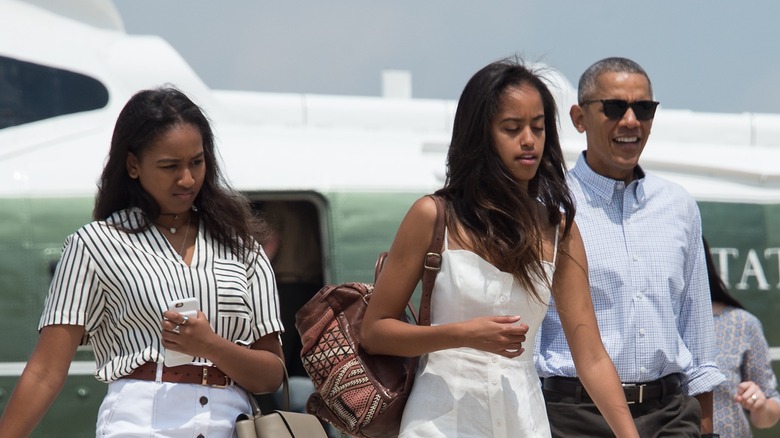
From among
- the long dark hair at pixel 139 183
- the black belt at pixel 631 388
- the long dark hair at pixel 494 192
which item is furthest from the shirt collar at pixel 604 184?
the long dark hair at pixel 139 183

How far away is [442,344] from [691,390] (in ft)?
5.05

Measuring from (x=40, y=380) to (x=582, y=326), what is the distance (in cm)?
161

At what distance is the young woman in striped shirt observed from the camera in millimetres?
3201

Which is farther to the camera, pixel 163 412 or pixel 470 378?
pixel 470 378

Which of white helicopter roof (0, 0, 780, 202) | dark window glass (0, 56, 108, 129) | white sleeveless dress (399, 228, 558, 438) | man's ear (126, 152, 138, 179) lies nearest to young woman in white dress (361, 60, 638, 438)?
white sleeveless dress (399, 228, 558, 438)

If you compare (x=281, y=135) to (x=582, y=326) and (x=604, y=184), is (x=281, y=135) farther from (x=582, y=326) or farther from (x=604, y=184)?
(x=582, y=326)

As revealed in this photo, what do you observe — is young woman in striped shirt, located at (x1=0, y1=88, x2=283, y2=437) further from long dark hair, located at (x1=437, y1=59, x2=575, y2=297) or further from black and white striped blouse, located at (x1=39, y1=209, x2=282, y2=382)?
long dark hair, located at (x1=437, y1=59, x2=575, y2=297)

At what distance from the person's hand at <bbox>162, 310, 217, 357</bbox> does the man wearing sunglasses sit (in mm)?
1521

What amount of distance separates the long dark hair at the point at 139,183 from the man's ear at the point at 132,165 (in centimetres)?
1

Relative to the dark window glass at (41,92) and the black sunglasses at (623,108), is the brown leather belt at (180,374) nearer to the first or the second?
the black sunglasses at (623,108)

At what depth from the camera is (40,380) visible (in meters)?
3.24

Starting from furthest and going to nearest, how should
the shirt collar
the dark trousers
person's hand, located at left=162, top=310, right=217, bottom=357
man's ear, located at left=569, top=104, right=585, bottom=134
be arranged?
man's ear, located at left=569, top=104, right=585, bottom=134, the shirt collar, the dark trousers, person's hand, located at left=162, top=310, right=217, bottom=357

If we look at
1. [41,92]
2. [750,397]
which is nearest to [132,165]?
[750,397]

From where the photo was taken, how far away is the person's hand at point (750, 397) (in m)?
5.42
